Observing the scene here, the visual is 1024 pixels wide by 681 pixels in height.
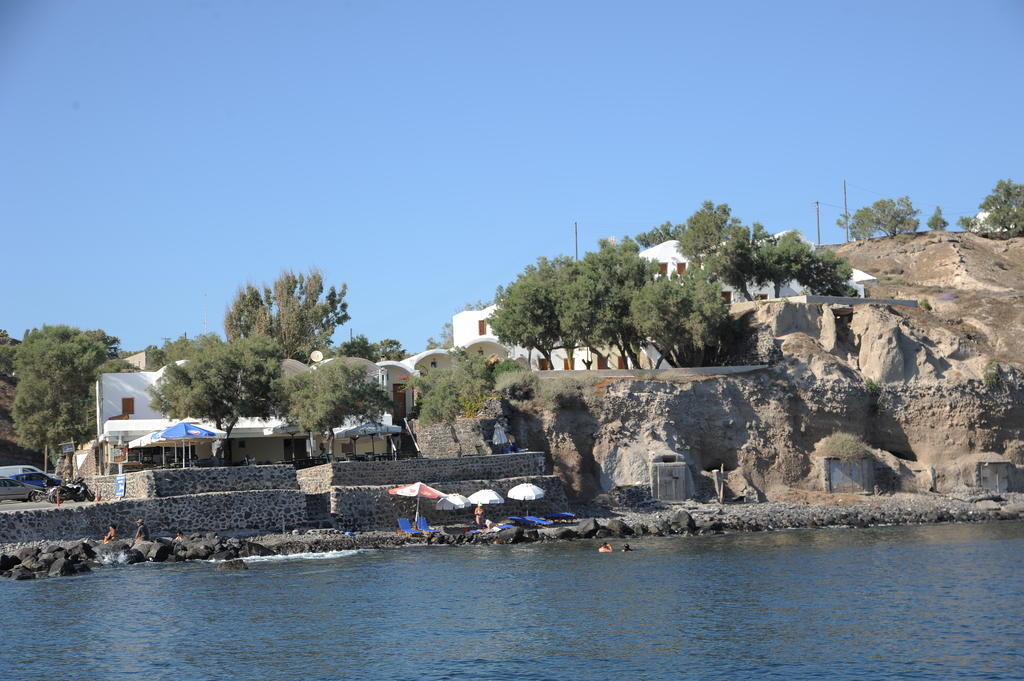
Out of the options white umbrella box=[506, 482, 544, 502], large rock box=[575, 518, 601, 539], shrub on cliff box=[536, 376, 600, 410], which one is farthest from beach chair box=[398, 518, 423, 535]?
shrub on cliff box=[536, 376, 600, 410]

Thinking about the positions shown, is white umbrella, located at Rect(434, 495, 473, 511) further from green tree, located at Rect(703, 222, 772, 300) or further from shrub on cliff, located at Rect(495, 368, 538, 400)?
green tree, located at Rect(703, 222, 772, 300)

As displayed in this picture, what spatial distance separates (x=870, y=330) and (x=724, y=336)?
7450 millimetres

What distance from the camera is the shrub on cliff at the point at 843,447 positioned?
51.1 metres

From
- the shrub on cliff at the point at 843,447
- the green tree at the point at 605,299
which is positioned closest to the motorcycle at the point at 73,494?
the green tree at the point at 605,299

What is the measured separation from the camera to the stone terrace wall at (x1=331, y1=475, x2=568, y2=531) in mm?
40594

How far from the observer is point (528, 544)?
131ft

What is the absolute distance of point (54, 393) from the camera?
5756 cm

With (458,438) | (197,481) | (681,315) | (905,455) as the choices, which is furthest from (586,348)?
(197,481)

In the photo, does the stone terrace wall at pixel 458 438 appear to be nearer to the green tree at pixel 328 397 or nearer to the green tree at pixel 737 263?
the green tree at pixel 328 397

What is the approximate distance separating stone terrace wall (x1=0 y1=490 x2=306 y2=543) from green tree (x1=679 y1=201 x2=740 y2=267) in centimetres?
3276

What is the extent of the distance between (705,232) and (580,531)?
96.5 feet

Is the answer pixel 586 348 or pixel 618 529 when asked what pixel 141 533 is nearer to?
pixel 618 529

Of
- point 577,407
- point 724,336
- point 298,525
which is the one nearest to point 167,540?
point 298,525

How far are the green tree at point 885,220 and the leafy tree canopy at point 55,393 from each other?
205 ft
